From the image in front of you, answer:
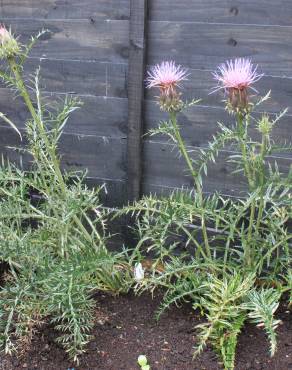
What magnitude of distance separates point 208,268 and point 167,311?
11.6 inches

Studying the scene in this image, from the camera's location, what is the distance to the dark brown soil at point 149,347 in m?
2.27

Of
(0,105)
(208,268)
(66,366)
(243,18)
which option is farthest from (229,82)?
(0,105)

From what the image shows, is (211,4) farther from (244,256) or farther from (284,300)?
(284,300)

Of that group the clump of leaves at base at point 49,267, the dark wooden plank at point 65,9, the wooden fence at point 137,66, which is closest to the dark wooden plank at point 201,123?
the wooden fence at point 137,66

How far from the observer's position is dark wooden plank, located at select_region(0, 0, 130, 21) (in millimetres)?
2889

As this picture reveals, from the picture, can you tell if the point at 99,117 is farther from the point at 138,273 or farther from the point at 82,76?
the point at 138,273

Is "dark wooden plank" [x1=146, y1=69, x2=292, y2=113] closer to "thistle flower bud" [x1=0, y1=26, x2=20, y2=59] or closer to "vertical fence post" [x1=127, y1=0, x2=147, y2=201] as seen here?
"vertical fence post" [x1=127, y1=0, x2=147, y2=201]

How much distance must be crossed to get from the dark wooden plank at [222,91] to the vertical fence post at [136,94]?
0.29 ft

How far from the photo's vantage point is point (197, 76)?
2777mm

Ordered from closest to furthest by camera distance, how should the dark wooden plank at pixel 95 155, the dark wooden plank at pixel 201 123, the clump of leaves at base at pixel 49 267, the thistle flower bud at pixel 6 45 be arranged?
1. the thistle flower bud at pixel 6 45
2. the clump of leaves at base at pixel 49 267
3. the dark wooden plank at pixel 201 123
4. the dark wooden plank at pixel 95 155

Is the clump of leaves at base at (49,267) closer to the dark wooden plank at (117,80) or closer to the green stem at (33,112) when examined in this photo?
the green stem at (33,112)

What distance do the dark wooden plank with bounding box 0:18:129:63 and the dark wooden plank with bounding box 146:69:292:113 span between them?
1.01 feet

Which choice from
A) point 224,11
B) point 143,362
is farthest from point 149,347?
point 224,11

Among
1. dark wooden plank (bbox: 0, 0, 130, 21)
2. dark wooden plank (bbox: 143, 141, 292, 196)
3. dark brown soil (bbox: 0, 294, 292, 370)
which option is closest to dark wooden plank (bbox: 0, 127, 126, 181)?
dark wooden plank (bbox: 143, 141, 292, 196)
